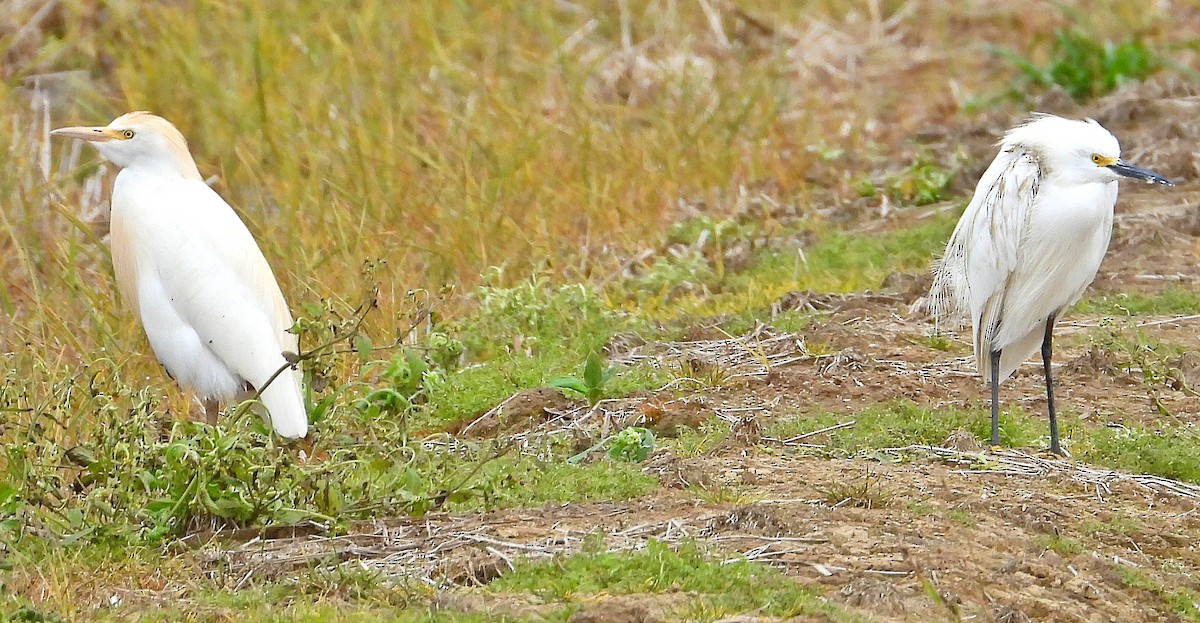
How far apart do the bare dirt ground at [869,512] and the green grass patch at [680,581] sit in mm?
56

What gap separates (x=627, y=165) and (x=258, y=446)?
3.90 m

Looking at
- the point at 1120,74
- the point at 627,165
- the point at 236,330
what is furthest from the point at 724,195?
the point at 236,330

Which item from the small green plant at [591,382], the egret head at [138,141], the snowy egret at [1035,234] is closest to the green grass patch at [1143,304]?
the snowy egret at [1035,234]

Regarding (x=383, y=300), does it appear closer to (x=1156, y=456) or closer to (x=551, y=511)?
(x=551, y=511)

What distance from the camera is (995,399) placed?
4.32 metres

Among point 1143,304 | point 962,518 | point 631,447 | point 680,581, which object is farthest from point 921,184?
point 680,581

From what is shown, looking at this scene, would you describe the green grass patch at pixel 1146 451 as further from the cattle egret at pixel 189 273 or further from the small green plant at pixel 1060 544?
the cattle egret at pixel 189 273

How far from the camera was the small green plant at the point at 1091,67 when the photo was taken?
27.1 feet

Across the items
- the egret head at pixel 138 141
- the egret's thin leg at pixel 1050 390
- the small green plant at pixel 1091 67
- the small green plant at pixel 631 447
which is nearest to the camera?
the small green plant at pixel 631 447

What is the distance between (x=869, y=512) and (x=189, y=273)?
214cm

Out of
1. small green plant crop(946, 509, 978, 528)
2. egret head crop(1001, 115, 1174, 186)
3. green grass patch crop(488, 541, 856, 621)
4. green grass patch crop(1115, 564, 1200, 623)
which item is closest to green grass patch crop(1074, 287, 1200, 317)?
egret head crop(1001, 115, 1174, 186)

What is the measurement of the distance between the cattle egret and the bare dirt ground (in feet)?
2.29

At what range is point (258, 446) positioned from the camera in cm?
348

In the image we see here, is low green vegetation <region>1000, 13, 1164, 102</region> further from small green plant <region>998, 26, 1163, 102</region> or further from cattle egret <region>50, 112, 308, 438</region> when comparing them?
cattle egret <region>50, 112, 308, 438</region>
